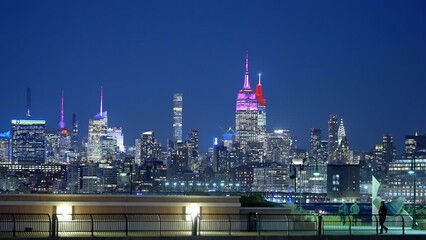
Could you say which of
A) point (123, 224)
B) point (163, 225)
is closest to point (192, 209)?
point (163, 225)

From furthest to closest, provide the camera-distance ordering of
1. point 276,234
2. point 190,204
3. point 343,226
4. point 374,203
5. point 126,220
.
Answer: point 374,203, point 343,226, point 190,204, point 276,234, point 126,220

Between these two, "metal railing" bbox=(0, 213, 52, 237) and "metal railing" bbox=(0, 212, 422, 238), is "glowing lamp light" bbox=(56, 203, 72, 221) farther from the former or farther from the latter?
"metal railing" bbox=(0, 213, 52, 237)

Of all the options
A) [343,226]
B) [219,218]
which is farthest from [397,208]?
[219,218]

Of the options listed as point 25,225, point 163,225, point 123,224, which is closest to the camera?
point 25,225

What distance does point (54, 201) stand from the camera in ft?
185

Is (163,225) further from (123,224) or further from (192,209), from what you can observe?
(192,209)

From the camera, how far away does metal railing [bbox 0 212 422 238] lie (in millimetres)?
52656

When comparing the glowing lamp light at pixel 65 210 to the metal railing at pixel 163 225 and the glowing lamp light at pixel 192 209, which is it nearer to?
the metal railing at pixel 163 225

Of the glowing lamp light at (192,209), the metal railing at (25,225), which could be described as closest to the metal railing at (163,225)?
the metal railing at (25,225)

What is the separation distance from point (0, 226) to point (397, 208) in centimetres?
2754

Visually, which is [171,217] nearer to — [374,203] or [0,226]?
[0,226]

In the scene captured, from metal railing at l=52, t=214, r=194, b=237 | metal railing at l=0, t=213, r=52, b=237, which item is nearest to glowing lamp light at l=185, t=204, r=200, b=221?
metal railing at l=52, t=214, r=194, b=237

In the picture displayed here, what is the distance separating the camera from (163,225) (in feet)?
184

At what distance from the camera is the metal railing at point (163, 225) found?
52.7 metres
